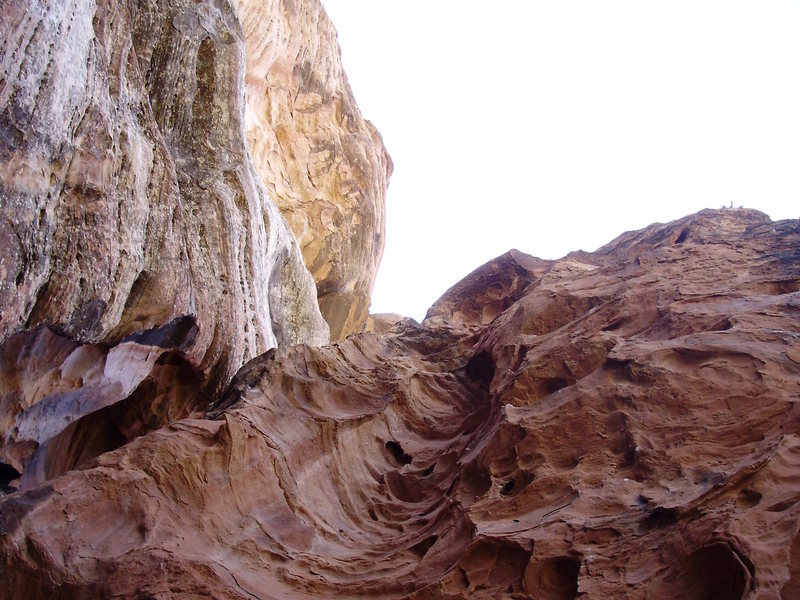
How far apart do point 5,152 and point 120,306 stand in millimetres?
2407

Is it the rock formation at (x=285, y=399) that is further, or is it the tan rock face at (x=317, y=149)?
the tan rock face at (x=317, y=149)

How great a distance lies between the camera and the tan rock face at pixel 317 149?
62.4 feet

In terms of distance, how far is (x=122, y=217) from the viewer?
7953mm

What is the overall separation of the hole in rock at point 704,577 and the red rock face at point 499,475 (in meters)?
0.01

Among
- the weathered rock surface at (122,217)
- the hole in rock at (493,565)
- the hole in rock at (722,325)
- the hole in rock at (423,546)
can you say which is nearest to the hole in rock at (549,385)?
the hole in rock at (722,325)

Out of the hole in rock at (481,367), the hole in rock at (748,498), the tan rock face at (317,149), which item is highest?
the tan rock face at (317,149)

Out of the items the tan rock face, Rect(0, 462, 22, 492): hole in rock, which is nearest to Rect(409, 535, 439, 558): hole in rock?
Rect(0, 462, 22, 492): hole in rock

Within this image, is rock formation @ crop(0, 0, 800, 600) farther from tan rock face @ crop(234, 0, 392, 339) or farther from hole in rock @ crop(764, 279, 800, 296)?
tan rock face @ crop(234, 0, 392, 339)

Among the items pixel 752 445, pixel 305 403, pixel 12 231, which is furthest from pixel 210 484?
pixel 752 445

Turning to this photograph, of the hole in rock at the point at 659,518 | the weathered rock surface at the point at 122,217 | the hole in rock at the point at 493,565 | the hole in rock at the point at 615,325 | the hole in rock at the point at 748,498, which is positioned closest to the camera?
the hole in rock at the point at 748,498

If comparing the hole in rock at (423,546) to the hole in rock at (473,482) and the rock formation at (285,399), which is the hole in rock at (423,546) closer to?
the rock formation at (285,399)

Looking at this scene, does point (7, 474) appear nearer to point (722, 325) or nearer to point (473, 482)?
point (473, 482)

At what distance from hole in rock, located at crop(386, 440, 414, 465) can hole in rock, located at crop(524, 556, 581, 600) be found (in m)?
3.92

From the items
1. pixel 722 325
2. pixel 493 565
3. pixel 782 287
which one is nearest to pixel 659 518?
pixel 493 565
